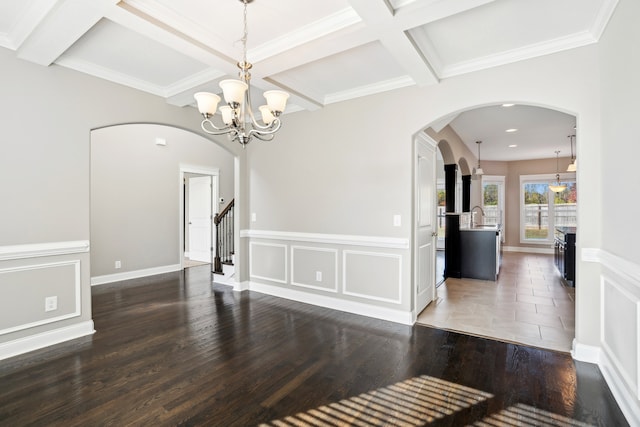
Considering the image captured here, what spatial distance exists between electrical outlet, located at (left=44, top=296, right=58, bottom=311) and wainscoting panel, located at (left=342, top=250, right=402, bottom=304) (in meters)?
2.99

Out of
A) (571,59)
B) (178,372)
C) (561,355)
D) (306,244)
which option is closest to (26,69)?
(178,372)

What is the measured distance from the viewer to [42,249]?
289cm

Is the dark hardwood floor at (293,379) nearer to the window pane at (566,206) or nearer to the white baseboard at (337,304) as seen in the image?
the white baseboard at (337,304)

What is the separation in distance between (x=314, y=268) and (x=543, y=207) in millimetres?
8607

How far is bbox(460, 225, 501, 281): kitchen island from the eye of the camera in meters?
5.56

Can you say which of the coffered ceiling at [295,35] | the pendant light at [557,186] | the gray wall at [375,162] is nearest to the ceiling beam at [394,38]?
the coffered ceiling at [295,35]

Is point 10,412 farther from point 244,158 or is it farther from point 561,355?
point 561,355

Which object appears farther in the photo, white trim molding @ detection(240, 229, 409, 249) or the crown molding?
white trim molding @ detection(240, 229, 409, 249)

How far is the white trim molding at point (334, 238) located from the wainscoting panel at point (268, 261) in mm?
146

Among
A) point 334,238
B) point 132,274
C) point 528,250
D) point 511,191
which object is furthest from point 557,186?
point 132,274

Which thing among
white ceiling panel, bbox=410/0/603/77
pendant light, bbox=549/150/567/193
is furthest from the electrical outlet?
pendant light, bbox=549/150/567/193

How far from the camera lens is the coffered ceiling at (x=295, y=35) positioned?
2.17 m

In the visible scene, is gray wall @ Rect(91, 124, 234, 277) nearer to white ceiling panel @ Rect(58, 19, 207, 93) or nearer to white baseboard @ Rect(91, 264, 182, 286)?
white baseboard @ Rect(91, 264, 182, 286)

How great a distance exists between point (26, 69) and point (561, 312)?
20.4 feet
